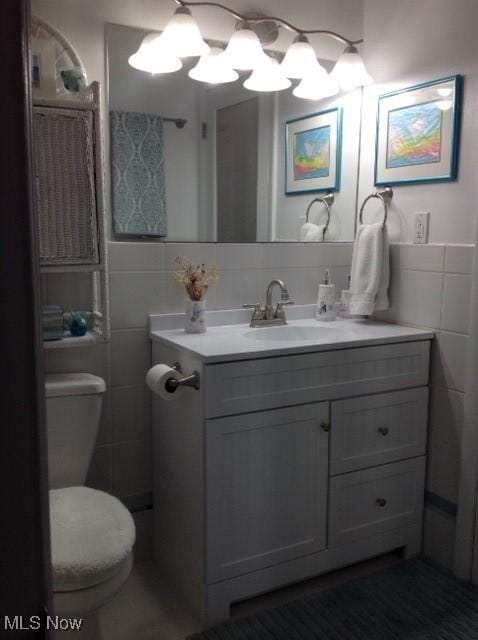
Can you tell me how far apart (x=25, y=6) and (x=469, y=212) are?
5.86 feet

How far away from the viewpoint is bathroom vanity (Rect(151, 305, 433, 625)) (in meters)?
1.70

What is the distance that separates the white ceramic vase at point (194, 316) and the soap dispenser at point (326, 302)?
0.53 meters

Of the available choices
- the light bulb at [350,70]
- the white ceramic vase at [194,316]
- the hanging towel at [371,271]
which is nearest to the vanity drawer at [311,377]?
the hanging towel at [371,271]

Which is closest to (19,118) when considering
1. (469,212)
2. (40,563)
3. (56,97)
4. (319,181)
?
(40,563)

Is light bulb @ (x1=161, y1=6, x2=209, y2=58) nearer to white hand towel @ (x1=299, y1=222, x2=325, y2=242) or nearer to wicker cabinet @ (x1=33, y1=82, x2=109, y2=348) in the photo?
wicker cabinet @ (x1=33, y1=82, x2=109, y2=348)

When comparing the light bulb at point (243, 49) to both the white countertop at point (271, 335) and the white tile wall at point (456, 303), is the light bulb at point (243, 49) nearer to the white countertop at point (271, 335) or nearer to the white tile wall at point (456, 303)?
the white countertop at point (271, 335)

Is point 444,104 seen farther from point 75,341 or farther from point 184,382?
point 75,341

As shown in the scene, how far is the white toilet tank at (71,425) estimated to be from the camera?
1.72 meters

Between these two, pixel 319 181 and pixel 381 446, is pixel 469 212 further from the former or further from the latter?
pixel 381 446

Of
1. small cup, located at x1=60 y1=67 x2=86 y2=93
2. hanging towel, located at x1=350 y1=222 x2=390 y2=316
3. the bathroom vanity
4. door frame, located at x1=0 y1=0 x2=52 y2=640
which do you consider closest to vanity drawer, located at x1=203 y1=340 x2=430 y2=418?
the bathroom vanity

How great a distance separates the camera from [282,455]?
1792mm

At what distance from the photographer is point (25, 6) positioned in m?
0.38

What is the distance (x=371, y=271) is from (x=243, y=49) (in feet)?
3.00

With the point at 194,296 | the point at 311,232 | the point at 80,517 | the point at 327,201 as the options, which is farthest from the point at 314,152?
the point at 80,517
